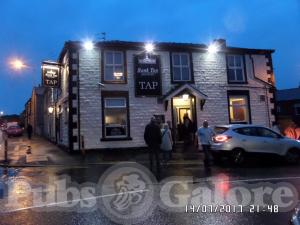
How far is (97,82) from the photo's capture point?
2023 cm

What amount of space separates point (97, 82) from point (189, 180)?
36.8 ft

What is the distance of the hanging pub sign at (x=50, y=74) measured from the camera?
21.4m

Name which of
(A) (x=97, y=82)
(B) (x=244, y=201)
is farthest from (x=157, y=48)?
(B) (x=244, y=201)

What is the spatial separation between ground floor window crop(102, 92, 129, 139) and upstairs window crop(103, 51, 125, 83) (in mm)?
898

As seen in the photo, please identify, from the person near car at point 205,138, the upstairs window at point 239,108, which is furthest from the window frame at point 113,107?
the person near car at point 205,138

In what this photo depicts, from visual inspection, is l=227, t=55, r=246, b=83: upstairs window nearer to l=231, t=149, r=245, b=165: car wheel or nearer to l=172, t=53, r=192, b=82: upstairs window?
l=172, t=53, r=192, b=82: upstairs window

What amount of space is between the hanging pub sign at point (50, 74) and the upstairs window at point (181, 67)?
23.1ft

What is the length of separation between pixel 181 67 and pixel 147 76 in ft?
7.72

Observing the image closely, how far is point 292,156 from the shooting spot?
14.6 m

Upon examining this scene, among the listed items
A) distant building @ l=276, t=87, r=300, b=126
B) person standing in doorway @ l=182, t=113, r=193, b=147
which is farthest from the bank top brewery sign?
distant building @ l=276, t=87, r=300, b=126

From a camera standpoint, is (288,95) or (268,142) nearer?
(268,142)

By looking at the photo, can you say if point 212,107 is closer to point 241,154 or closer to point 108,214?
point 241,154

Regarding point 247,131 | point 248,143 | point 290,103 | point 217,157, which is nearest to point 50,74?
point 217,157

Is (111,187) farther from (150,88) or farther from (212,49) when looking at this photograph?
(212,49)
